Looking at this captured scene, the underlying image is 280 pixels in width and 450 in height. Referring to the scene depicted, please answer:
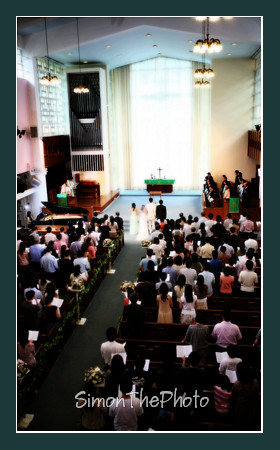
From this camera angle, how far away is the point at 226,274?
759 cm

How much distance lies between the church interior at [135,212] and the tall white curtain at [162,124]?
0.07 metres

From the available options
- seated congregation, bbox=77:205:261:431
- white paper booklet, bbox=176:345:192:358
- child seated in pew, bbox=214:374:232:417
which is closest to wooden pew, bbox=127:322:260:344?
seated congregation, bbox=77:205:261:431

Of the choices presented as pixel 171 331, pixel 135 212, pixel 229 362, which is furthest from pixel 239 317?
pixel 135 212

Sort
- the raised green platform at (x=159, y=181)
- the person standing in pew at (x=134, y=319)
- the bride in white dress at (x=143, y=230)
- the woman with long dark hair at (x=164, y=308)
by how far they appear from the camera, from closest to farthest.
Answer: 1. the person standing in pew at (x=134, y=319)
2. the woman with long dark hair at (x=164, y=308)
3. the bride in white dress at (x=143, y=230)
4. the raised green platform at (x=159, y=181)

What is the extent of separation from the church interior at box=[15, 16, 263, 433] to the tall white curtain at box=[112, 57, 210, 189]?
74mm

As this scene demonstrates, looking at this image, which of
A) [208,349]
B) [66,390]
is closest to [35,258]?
[66,390]

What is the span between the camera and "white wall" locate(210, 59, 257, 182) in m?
19.0

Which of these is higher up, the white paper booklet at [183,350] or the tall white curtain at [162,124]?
the tall white curtain at [162,124]

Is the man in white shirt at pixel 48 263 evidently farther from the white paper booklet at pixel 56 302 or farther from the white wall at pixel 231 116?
the white wall at pixel 231 116

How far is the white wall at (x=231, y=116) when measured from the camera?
18969 millimetres

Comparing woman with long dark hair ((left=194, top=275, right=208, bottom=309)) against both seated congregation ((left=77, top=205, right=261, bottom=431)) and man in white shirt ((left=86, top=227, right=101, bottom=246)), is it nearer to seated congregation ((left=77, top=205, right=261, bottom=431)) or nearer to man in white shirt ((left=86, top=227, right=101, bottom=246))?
seated congregation ((left=77, top=205, right=261, bottom=431))

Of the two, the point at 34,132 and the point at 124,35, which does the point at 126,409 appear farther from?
the point at 124,35

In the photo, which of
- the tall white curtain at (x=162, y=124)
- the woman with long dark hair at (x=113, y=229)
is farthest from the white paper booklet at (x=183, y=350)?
the tall white curtain at (x=162, y=124)

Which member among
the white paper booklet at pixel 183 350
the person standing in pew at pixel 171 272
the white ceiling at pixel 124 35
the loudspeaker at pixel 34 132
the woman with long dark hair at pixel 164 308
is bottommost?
the white paper booklet at pixel 183 350
